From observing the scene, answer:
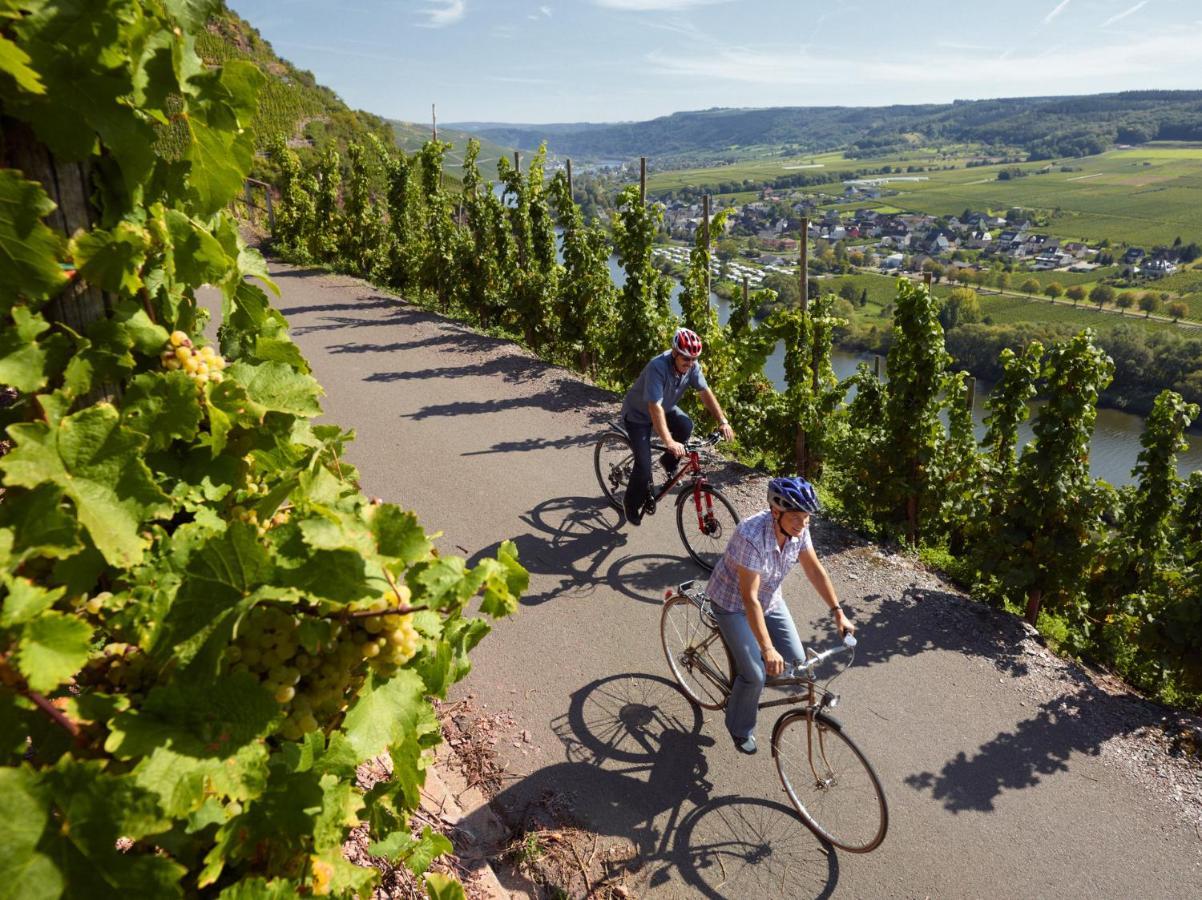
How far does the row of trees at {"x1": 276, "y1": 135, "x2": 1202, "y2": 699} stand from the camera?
20.7 feet

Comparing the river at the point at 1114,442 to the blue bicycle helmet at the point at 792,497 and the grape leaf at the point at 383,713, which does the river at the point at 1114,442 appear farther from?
the grape leaf at the point at 383,713

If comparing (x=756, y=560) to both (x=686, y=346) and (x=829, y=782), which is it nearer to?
(x=829, y=782)

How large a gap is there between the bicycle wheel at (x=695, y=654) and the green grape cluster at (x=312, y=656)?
10.2 feet

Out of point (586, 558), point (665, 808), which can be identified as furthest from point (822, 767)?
point (586, 558)

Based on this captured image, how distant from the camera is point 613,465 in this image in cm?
749

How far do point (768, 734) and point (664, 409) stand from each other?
277 centimetres

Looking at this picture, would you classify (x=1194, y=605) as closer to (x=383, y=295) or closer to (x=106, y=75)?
(x=106, y=75)

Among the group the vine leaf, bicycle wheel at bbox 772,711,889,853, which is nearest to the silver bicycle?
bicycle wheel at bbox 772,711,889,853

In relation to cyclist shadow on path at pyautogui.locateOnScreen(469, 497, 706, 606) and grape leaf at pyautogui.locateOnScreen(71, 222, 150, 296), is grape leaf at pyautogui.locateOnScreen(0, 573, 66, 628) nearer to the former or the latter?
grape leaf at pyautogui.locateOnScreen(71, 222, 150, 296)

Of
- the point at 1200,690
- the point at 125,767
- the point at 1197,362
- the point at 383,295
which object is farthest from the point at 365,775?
the point at 1197,362

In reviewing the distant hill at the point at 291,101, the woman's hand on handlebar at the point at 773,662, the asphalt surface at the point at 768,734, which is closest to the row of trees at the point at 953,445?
the asphalt surface at the point at 768,734

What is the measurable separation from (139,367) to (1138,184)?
565ft

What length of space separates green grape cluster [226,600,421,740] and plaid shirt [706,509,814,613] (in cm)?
258

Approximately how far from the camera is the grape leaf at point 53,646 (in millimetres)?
1073
